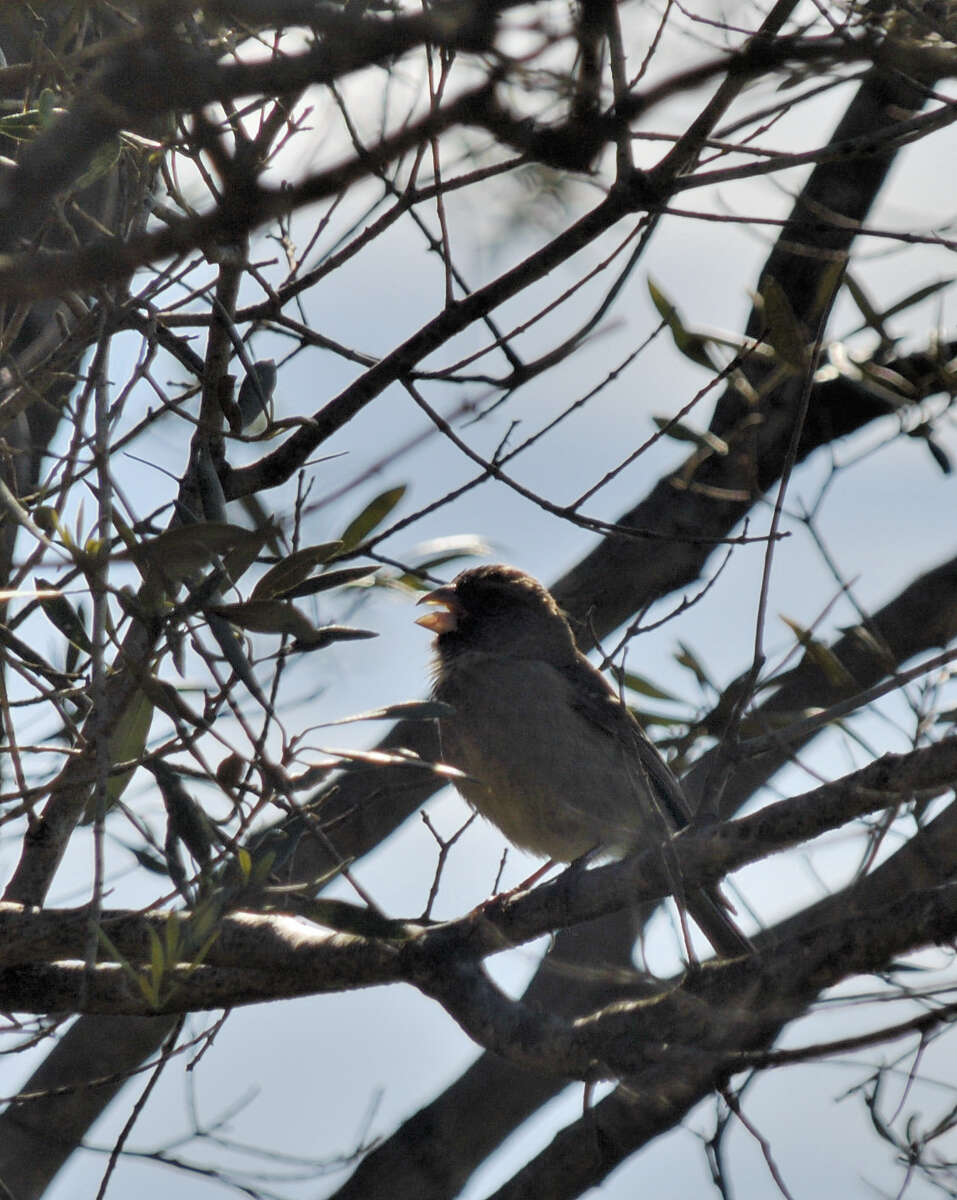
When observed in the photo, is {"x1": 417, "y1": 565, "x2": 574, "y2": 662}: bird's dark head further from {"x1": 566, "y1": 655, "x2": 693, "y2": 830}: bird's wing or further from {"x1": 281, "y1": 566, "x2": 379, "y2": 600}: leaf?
{"x1": 281, "y1": 566, "x2": 379, "y2": 600}: leaf

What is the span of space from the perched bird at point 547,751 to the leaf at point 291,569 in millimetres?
1965

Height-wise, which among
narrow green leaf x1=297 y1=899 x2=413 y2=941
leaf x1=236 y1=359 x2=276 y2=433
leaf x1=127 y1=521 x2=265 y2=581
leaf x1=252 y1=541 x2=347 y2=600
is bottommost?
narrow green leaf x1=297 y1=899 x2=413 y2=941

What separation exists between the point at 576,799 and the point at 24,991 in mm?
2179

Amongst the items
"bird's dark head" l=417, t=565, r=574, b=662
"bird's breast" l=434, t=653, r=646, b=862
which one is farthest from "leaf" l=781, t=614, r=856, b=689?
"bird's dark head" l=417, t=565, r=574, b=662

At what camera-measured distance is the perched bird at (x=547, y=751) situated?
5094 mm

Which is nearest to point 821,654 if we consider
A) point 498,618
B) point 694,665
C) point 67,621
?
A: point 694,665

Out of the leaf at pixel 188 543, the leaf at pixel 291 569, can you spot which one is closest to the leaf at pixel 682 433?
the leaf at pixel 291 569

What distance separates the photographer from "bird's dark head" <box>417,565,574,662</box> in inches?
228

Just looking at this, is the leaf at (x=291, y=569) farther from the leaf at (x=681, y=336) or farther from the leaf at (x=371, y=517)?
the leaf at (x=681, y=336)

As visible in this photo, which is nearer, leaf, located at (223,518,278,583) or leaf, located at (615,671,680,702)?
leaf, located at (223,518,278,583)

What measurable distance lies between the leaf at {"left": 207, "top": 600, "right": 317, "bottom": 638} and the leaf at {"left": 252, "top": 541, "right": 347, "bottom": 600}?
0.76 feet

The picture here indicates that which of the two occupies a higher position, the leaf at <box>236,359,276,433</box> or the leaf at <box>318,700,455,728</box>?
the leaf at <box>236,359,276,433</box>

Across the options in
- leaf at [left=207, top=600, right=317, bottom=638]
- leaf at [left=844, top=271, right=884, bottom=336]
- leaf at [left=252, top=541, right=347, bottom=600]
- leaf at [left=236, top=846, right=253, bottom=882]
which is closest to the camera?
leaf at [left=207, top=600, right=317, bottom=638]

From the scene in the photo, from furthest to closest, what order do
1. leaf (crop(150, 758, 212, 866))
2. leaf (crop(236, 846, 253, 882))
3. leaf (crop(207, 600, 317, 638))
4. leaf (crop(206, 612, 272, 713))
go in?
leaf (crop(150, 758, 212, 866))
leaf (crop(236, 846, 253, 882))
leaf (crop(206, 612, 272, 713))
leaf (crop(207, 600, 317, 638))
